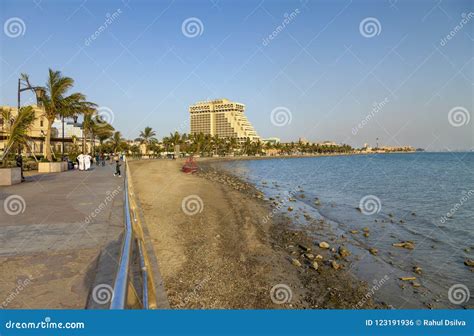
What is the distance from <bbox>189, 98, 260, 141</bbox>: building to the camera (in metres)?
176

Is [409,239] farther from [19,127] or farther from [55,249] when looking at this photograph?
[19,127]

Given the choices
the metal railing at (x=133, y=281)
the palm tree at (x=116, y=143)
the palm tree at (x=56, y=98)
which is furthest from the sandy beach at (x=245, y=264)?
the palm tree at (x=116, y=143)

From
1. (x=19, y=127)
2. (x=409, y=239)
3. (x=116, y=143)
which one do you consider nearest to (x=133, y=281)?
(x=409, y=239)

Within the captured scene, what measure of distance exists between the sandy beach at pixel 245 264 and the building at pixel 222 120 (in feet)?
530

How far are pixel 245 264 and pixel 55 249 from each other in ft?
15.2

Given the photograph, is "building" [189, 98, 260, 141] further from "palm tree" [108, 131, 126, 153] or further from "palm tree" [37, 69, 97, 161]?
"palm tree" [37, 69, 97, 161]

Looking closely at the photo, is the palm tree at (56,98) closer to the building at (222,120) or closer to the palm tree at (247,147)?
the palm tree at (247,147)

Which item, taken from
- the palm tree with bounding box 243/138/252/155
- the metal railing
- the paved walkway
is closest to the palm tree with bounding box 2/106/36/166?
the paved walkway

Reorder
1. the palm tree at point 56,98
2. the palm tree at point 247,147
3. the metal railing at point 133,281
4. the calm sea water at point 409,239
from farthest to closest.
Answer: the palm tree at point 247,147, the palm tree at point 56,98, the calm sea water at point 409,239, the metal railing at point 133,281

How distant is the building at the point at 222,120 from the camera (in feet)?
577

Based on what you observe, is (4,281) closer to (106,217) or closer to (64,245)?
(64,245)

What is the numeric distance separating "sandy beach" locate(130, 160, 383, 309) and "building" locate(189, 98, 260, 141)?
530ft

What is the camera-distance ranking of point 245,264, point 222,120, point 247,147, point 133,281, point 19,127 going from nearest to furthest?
1. point 133,281
2. point 245,264
3. point 19,127
4. point 247,147
5. point 222,120

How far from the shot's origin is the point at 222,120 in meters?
178
